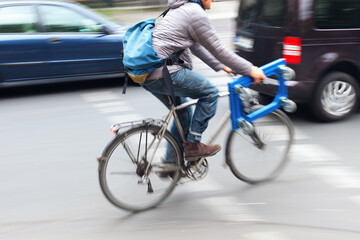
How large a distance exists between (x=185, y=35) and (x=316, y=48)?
8.98ft

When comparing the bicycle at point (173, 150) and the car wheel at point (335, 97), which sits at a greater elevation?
the bicycle at point (173, 150)

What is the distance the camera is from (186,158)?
3.98m

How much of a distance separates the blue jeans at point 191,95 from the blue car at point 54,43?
12.8 ft

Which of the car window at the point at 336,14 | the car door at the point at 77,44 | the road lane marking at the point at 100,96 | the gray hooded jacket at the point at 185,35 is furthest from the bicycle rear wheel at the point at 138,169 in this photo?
the car door at the point at 77,44

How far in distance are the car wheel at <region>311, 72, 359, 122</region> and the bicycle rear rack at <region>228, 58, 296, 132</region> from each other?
2.07 meters

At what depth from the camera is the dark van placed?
18.7 feet

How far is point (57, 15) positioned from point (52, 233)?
4.98 m

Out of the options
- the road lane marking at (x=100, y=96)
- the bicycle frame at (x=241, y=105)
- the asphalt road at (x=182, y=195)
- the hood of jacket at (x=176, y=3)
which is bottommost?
the road lane marking at (x=100, y=96)

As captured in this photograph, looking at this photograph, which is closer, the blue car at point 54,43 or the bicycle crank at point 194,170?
the bicycle crank at point 194,170

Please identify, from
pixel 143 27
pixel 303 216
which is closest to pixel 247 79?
pixel 143 27

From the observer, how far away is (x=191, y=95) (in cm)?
376

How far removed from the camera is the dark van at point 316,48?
569 cm

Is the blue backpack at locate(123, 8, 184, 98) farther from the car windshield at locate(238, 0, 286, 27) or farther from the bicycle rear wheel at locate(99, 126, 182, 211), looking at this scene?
the car windshield at locate(238, 0, 286, 27)

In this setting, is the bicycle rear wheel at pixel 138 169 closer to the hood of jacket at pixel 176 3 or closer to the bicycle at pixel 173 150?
the bicycle at pixel 173 150
